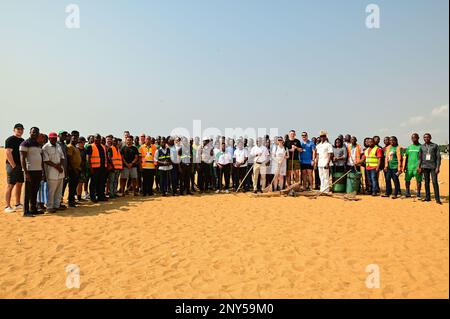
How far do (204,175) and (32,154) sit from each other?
20.7 feet

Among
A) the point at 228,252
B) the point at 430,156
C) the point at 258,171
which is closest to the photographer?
the point at 228,252

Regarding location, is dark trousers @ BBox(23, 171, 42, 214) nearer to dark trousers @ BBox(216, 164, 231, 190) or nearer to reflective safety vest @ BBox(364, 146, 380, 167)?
dark trousers @ BBox(216, 164, 231, 190)

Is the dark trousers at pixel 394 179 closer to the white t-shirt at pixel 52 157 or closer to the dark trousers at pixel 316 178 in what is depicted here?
the dark trousers at pixel 316 178

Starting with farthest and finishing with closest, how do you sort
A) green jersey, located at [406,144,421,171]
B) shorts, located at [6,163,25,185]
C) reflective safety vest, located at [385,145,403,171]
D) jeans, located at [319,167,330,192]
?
jeans, located at [319,167,330,192]
reflective safety vest, located at [385,145,403,171]
green jersey, located at [406,144,421,171]
shorts, located at [6,163,25,185]

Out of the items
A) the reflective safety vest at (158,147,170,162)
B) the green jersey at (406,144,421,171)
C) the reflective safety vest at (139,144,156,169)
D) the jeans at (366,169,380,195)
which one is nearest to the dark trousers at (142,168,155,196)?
the reflective safety vest at (139,144,156,169)

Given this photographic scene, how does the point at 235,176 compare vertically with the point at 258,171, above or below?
Answer: below

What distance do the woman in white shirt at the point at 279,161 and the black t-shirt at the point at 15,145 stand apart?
8.23 meters

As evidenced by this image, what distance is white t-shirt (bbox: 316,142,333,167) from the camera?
36.4 feet

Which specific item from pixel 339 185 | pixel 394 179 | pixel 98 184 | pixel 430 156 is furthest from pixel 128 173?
pixel 430 156

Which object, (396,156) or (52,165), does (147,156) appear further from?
(396,156)

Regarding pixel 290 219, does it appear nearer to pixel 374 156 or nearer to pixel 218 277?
pixel 218 277

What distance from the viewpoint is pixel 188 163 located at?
11.5 meters
